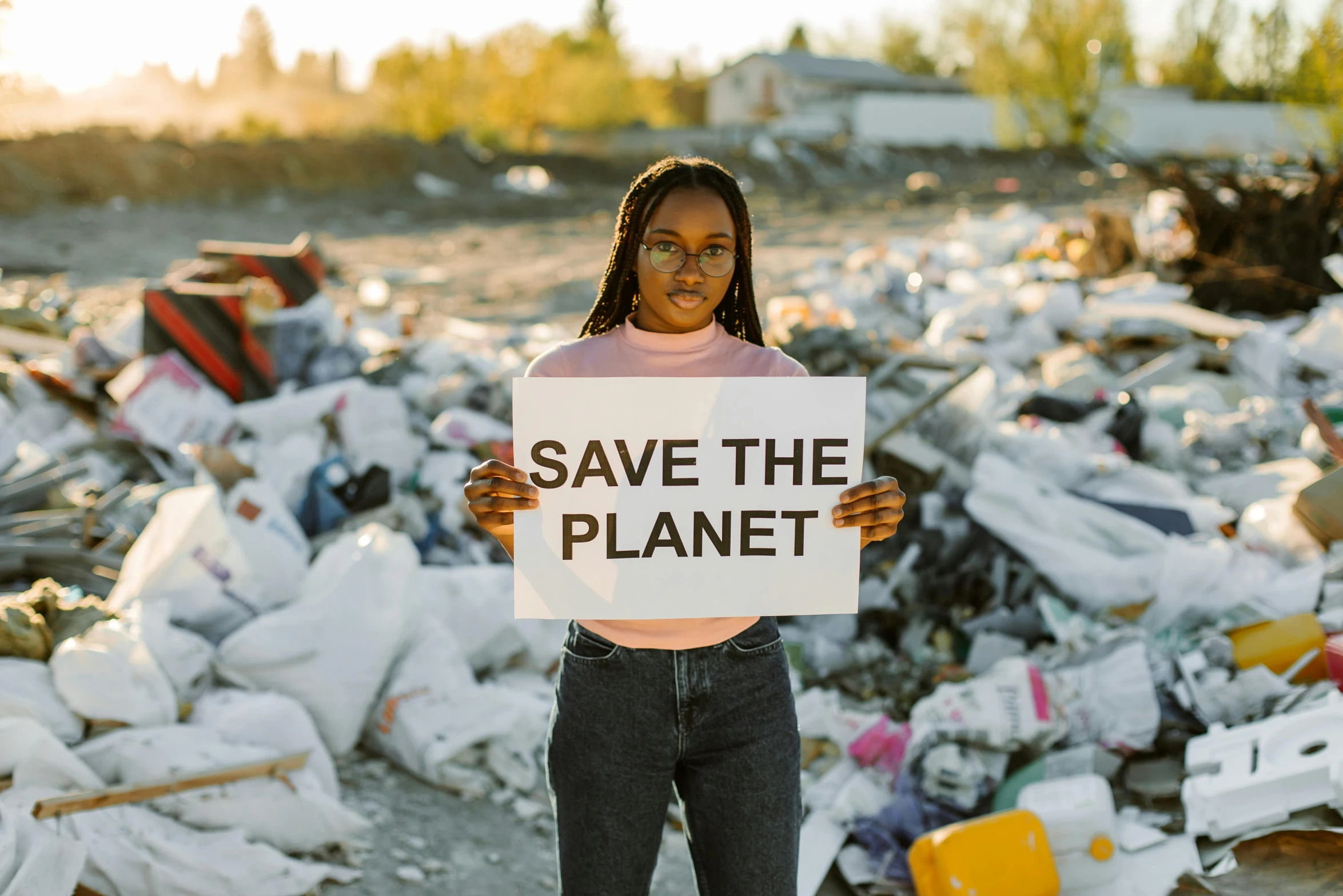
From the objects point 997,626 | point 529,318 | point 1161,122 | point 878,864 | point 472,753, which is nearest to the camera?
point 878,864

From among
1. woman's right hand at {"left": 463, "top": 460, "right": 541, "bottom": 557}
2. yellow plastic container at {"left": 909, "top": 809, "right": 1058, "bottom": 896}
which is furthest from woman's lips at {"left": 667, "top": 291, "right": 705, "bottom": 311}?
yellow plastic container at {"left": 909, "top": 809, "right": 1058, "bottom": 896}

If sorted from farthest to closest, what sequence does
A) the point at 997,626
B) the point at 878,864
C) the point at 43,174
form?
the point at 43,174 → the point at 997,626 → the point at 878,864

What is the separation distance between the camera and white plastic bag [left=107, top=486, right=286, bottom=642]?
9.98 feet

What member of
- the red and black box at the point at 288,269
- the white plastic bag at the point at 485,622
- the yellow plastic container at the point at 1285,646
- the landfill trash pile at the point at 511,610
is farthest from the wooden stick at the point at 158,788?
the red and black box at the point at 288,269

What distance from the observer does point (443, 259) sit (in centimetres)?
1380

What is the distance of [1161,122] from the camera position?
36844 mm

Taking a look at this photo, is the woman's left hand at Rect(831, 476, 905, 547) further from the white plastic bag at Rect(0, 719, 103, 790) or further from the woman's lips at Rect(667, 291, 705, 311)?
the white plastic bag at Rect(0, 719, 103, 790)

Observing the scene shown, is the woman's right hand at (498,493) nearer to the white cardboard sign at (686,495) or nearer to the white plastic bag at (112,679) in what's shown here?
the white cardboard sign at (686,495)

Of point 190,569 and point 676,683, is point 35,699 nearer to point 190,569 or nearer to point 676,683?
point 190,569

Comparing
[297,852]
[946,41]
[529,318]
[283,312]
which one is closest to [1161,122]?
[946,41]

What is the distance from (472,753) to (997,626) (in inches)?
74.2

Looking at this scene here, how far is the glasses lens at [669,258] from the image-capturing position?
145cm

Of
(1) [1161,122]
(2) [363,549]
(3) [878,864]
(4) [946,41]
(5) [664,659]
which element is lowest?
(3) [878,864]

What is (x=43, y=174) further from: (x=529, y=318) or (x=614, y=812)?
(x=614, y=812)
